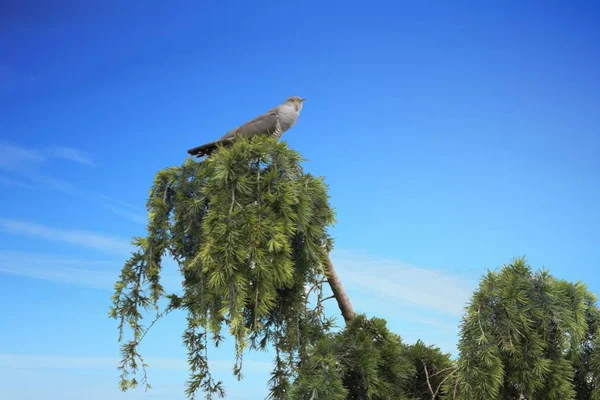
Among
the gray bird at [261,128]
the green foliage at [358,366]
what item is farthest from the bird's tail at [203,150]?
the green foliage at [358,366]

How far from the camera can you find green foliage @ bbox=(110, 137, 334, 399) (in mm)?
3229

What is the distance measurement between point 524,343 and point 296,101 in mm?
2449

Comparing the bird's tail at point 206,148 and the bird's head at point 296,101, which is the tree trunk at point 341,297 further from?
the bird's head at point 296,101

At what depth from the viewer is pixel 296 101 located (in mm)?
4586

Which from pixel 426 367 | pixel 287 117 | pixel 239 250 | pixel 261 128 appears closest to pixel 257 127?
pixel 261 128

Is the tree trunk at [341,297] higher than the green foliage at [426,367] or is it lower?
higher

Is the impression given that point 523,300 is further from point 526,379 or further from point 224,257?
point 224,257

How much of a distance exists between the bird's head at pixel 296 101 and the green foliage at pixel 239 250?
3.16 ft

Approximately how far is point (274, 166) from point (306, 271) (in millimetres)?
765

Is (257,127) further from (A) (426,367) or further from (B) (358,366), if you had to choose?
(A) (426,367)

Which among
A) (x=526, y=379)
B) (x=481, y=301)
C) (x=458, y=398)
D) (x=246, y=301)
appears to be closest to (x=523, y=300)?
(x=481, y=301)

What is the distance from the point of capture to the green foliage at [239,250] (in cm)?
323

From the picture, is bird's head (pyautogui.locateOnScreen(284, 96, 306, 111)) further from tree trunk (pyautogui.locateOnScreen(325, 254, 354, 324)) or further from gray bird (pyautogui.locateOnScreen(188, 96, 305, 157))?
tree trunk (pyautogui.locateOnScreen(325, 254, 354, 324))

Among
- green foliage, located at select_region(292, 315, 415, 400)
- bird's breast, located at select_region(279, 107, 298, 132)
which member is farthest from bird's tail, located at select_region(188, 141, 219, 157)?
green foliage, located at select_region(292, 315, 415, 400)
